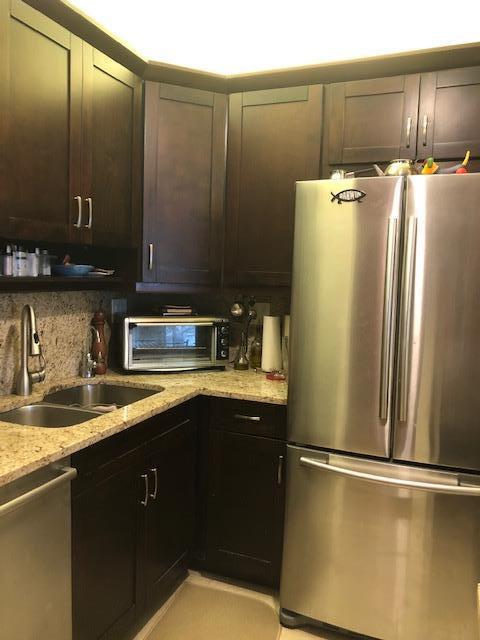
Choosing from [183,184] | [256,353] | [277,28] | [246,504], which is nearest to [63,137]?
[183,184]

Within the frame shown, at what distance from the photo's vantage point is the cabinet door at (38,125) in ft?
5.46

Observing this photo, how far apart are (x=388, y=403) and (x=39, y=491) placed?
1.22 metres

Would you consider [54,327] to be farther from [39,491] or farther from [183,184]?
[39,491]

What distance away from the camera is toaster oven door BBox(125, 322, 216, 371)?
2.54 meters

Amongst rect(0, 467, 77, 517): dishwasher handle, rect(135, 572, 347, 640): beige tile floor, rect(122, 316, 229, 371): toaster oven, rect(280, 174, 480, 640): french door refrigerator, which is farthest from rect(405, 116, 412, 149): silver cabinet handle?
rect(135, 572, 347, 640): beige tile floor

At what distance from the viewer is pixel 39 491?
55.7 inches

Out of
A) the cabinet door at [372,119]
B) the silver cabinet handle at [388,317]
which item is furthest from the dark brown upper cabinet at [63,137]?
the silver cabinet handle at [388,317]

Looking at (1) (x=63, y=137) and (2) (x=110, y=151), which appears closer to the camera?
(1) (x=63, y=137)

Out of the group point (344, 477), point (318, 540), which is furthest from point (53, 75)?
point (318, 540)

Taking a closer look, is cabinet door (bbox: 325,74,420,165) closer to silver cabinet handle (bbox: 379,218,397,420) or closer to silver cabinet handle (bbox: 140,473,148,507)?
silver cabinet handle (bbox: 379,218,397,420)

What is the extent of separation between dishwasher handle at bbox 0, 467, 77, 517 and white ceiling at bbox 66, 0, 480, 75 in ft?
5.77

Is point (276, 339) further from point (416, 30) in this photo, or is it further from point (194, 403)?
point (416, 30)

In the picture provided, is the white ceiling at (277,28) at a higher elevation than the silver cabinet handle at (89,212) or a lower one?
higher

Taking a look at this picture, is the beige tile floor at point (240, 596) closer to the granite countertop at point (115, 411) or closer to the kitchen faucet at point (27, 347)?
the granite countertop at point (115, 411)
